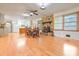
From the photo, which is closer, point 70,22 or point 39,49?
point 39,49

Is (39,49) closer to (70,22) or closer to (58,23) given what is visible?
(70,22)

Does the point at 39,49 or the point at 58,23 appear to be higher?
the point at 58,23

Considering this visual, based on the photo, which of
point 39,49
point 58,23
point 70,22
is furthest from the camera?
point 58,23

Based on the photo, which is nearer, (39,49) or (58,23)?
(39,49)

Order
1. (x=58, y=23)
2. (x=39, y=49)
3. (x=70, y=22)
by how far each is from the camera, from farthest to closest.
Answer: (x=58, y=23), (x=70, y=22), (x=39, y=49)

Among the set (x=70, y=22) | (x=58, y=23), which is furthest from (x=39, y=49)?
(x=58, y=23)

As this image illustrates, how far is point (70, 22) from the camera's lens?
31.8ft

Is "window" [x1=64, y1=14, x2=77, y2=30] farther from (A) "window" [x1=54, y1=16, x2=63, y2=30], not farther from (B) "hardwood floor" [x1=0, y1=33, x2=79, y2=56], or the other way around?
(B) "hardwood floor" [x1=0, y1=33, x2=79, y2=56]

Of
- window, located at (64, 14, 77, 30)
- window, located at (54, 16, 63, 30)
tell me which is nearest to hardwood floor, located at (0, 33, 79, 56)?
window, located at (64, 14, 77, 30)

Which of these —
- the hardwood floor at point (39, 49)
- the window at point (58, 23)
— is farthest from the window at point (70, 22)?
the hardwood floor at point (39, 49)

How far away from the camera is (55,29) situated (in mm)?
11578

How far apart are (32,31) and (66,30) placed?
2.77 meters

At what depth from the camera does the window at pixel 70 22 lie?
29.7 ft

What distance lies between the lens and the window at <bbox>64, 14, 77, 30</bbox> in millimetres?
9042
